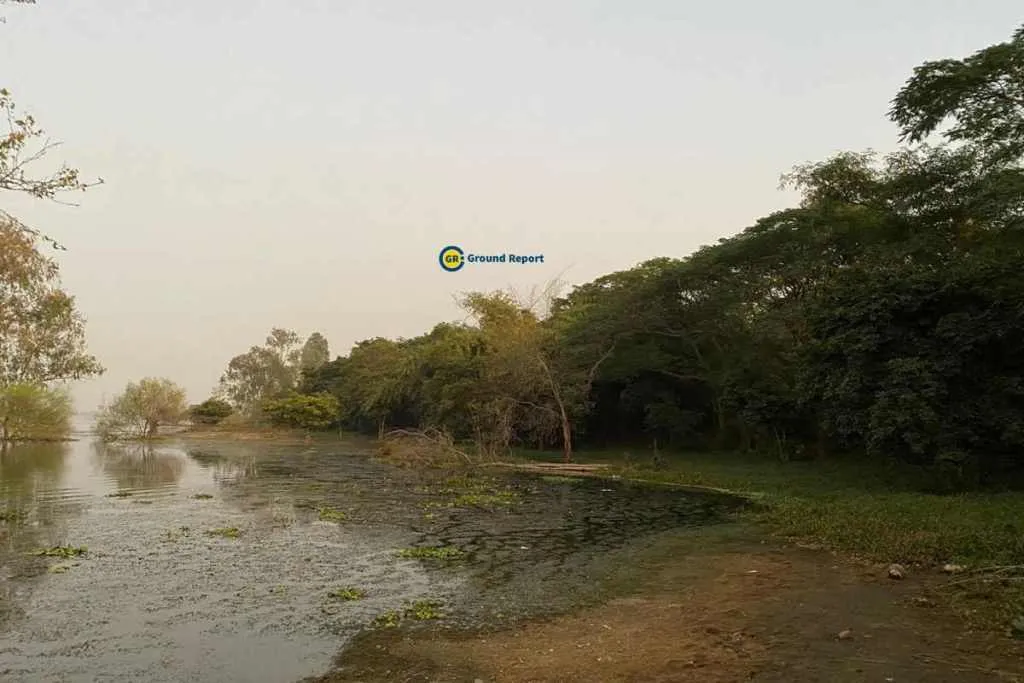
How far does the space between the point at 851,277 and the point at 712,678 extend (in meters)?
19.1

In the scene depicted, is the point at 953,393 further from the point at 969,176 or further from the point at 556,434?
the point at 556,434

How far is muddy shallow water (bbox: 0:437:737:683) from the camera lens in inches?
335

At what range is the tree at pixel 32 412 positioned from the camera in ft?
171

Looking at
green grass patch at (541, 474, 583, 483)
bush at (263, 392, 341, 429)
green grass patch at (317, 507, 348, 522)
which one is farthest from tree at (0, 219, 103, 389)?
bush at (263, 392, 341, 429)

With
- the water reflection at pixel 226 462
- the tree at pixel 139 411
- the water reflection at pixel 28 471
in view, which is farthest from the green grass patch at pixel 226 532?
the tree at pixel 139 411

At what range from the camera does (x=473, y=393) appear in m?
44.7

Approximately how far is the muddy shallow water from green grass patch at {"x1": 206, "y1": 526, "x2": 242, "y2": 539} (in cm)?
12

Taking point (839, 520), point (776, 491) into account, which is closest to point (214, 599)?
point (839, 520)

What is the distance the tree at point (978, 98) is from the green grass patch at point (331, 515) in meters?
18.2

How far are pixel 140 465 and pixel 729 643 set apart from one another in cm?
3780

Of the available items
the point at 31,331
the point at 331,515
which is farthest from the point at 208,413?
the point at 331,515

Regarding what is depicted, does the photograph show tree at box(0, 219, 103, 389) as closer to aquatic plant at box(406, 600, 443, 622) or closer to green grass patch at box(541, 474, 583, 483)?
aquatic plant at box(406, 600, 443, 622)

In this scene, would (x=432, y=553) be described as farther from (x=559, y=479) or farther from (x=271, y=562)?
(x=559, y=479)

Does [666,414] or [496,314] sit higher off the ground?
[496,314]
